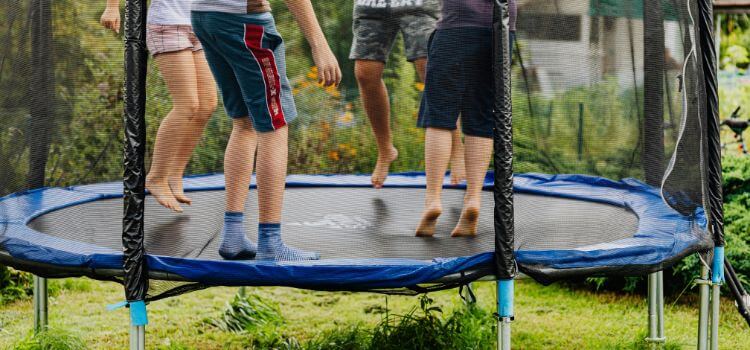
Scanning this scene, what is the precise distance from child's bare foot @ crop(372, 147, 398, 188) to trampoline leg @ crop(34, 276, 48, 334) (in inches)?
46.0

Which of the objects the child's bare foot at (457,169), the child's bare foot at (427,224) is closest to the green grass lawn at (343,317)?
the child's bare foot at (457,169)

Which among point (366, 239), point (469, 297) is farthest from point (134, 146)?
point (469, 297)

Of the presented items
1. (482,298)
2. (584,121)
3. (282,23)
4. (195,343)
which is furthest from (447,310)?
(282,23)

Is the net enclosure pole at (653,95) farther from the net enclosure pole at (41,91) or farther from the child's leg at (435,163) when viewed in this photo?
the net enclosure pole at (41,91)

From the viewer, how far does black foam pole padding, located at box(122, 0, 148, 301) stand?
7.02 ft

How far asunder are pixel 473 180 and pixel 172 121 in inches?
32.3

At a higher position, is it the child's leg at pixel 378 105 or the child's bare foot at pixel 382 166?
the child's leg at pixel 378 105

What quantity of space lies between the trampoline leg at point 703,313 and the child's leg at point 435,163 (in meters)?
0.78

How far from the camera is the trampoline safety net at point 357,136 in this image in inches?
89.3

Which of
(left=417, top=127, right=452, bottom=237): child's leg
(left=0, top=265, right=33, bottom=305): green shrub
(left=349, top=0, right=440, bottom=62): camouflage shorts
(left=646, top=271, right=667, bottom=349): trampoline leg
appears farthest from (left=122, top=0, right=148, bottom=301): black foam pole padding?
(left=0, top=265, right=33, bottom=305): green shrub

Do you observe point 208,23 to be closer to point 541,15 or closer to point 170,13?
point 170,13

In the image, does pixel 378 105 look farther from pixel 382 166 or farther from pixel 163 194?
pixel 163 194

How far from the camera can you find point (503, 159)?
84.6 inches

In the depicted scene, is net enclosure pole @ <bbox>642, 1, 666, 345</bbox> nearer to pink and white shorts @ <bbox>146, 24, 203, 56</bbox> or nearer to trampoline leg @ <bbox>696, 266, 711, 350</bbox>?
trampoline leg @ <bbox>696, 266, 711, 350</bbox>
